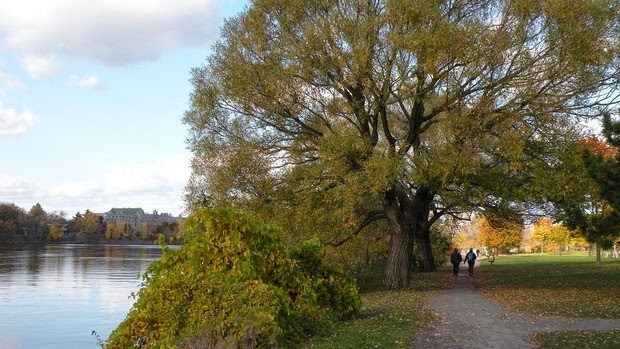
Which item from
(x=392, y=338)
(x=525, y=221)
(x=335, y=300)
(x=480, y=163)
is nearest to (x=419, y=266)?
(x=525, y=221)

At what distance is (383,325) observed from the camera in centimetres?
1248

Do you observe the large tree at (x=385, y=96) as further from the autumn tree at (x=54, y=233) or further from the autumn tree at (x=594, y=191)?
the autumn tree at (x=54, y=233)

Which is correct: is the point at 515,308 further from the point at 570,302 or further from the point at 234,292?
the point at 234,292

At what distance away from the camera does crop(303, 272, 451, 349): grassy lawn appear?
10.4m

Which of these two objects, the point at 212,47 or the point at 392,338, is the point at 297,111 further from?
the point at 392,338

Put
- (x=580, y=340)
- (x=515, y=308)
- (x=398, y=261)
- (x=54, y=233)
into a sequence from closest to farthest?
1. (x=580, y=340)
2. (x=515, y=308)
3. (x=398, y=261)
4. (x=54, y=233)

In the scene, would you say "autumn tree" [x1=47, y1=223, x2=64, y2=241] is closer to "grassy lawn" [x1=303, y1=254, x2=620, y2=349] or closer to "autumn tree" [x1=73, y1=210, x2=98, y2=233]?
"autumn tree" [x1=73, y1=210, x2=98, y2=233]

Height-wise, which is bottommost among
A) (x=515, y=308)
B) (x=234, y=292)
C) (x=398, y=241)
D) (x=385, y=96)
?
(x=515, y=308)

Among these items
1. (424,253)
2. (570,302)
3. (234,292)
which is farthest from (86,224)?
(234,292)

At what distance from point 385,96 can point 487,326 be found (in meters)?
9.05

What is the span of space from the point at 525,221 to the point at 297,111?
15.8 m

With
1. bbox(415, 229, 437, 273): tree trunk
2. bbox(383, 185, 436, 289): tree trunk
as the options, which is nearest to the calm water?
bbox(383, 185, 436, 289): tree trunk

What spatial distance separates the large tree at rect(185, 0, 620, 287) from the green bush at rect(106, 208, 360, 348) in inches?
216

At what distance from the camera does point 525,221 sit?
3133 centimetres
